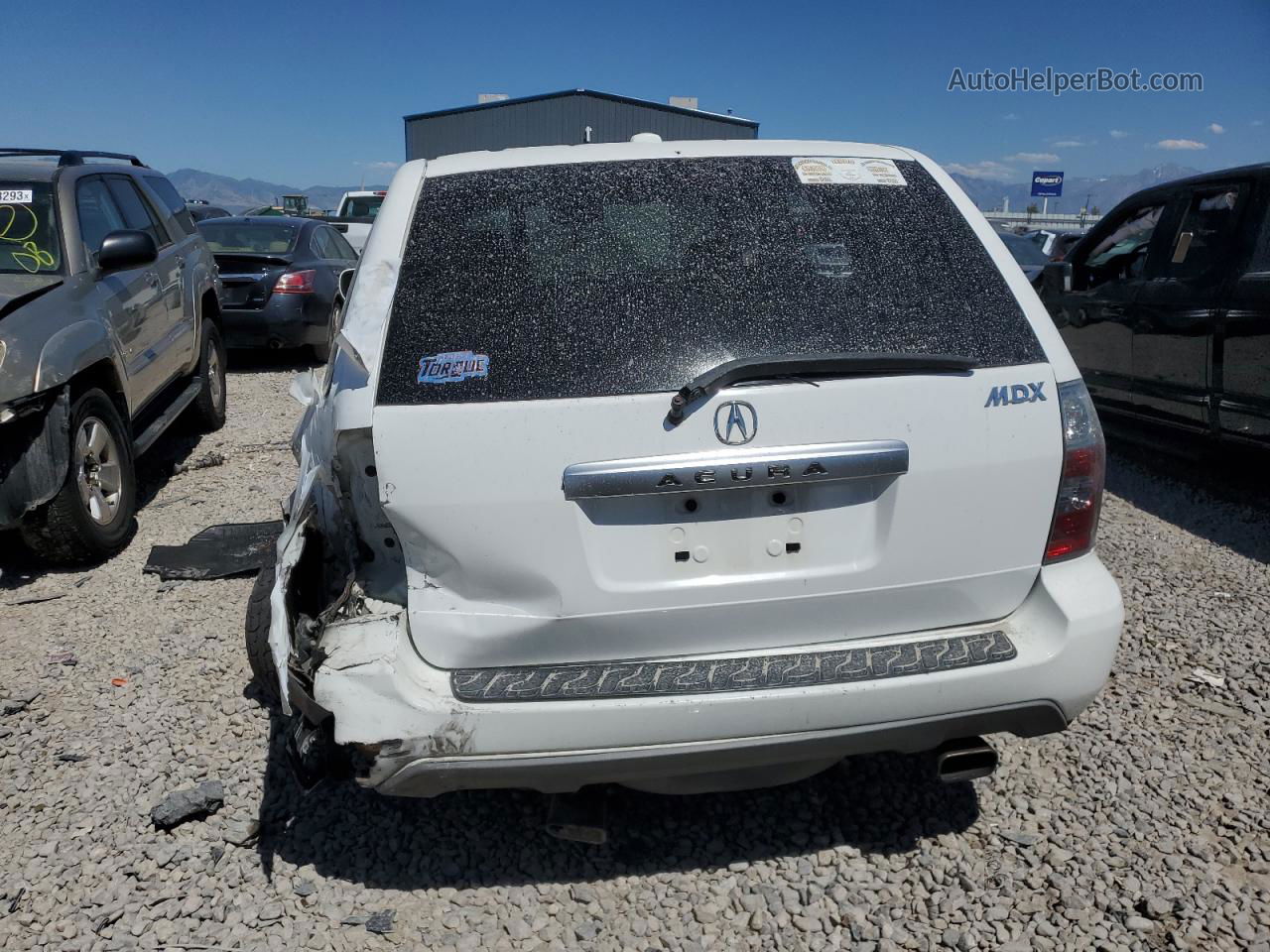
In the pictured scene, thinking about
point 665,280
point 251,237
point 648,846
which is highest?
point 251,237

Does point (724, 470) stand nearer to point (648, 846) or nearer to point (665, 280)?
point (665, 280)

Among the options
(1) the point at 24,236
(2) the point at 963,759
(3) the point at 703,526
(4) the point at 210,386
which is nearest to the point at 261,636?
(3) the point at 703,526

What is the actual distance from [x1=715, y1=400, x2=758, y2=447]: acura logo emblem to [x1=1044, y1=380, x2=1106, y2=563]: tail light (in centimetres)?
79

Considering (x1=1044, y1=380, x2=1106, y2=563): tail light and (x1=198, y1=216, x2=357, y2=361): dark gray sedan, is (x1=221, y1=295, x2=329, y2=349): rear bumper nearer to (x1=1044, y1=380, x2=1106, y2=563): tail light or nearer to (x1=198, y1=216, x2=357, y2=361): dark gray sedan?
(x1=198, y1=216, x2=357, y2=361): dark gray sedan

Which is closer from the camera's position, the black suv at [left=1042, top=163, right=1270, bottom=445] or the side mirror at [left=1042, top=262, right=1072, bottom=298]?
the black suv at [left=1042, top=163, right=1270, bottom=445]

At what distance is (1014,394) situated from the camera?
229 cm

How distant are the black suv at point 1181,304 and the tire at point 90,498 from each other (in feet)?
19.4

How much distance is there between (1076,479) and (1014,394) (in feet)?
0.86

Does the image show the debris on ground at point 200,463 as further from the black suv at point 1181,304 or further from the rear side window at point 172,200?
the black suv at point 1181,304

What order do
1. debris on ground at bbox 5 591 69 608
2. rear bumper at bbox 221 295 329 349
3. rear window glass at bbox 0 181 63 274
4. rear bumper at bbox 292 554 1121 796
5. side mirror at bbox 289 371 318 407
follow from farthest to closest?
rear bumper at bbox 221 295 329 349, rear window glass at bbox 0 181 63 274, debris on ground at bbox 5 591 69 608, side mirror at bbox 289 371 318 407, rear bumper at bbox 292 554 1121 796

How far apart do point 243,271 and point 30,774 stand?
7.66 m

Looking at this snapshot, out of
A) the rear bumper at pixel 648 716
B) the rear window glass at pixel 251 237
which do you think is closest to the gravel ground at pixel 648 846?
the rear bumper at pixel 648 716

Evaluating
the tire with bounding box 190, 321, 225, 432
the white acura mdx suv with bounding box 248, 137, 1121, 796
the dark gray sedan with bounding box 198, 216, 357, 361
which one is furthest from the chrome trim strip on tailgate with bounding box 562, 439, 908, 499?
the dark gray sedan with bounding box 198, 216, 357, 361

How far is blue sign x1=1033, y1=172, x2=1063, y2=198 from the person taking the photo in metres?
43.3
